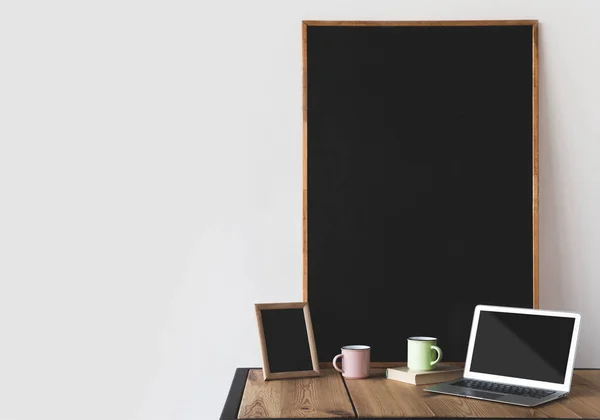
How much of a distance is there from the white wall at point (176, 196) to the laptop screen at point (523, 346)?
33cm

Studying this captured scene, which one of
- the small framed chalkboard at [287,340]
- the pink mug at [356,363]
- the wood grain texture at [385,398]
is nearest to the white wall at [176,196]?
the small framed chalkboard at [287,340]

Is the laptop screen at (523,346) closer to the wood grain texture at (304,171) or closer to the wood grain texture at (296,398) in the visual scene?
the wood grain texture at (296,398)

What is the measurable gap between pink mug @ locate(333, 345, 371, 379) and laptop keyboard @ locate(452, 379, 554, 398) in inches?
9.5

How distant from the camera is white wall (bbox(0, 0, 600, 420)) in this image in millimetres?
2088

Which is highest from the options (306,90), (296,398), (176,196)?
(306,90)

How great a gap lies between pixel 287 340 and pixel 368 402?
363mm

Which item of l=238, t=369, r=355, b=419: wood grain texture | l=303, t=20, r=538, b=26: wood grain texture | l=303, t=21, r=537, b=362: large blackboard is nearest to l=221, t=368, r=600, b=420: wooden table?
l=238, t=369, r=355, b=419: wood grain texture

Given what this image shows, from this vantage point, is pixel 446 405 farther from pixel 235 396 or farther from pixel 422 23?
pixel 422 23

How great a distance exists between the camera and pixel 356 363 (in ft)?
6.16

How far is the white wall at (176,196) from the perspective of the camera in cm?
209

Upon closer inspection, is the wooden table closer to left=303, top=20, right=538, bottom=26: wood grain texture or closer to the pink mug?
the pink mug

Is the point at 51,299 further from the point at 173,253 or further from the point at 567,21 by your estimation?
the point at 567,21

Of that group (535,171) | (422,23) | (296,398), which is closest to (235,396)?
(296,398)

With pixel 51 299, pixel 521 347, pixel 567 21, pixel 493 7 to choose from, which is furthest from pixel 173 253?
pixel 567 21
